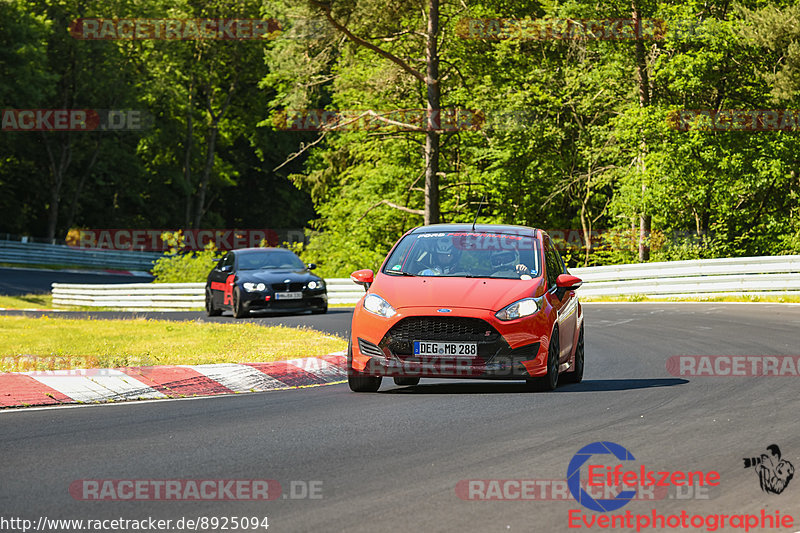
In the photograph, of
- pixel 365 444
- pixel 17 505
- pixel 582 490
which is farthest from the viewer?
pixel 365 444

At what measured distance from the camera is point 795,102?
34.0m

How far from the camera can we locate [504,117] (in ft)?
136

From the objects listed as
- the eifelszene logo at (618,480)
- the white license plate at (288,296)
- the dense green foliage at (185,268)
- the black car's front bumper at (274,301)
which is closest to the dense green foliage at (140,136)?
the dense green foliage at (185,268)

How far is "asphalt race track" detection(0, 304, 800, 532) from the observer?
605 centimetres

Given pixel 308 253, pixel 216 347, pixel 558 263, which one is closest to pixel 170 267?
pixel 308 253

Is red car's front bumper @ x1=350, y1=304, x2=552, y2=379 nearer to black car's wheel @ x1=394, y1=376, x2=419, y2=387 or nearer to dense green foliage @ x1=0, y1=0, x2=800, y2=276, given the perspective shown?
black car's wheel @ x1=394, y1=376, x2=419, y2=387

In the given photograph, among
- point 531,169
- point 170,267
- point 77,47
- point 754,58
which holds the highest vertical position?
point 77,47

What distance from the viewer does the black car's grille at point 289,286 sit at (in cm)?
2553

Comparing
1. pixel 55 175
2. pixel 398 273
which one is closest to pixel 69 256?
pixel 55 175

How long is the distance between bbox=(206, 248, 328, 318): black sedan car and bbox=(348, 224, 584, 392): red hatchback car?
13.7m

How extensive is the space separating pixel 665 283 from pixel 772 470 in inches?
891

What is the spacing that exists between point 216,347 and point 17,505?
10.2 m

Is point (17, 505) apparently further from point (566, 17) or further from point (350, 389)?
point (566, 17)

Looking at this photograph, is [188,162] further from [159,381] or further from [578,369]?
[578,369]
